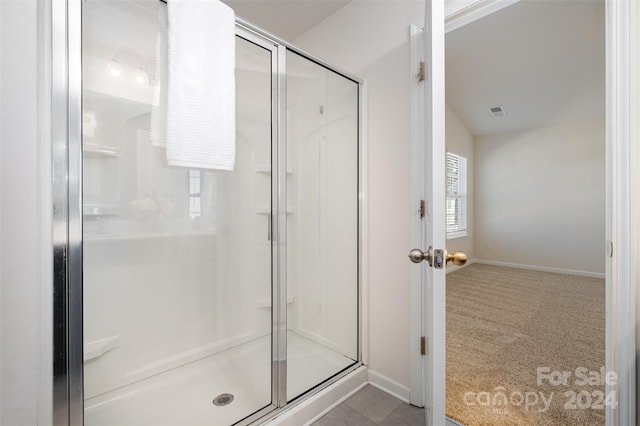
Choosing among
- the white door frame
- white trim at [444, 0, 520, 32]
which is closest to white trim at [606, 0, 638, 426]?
the white door frame

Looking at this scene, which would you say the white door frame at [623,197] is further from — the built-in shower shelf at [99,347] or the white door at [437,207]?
the built-in shower shelf at [99,347]

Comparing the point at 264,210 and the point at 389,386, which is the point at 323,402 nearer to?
the point at 389,386

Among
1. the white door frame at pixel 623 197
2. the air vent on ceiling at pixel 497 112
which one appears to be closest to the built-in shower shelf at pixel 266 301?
the white door frame at pixel 623 197

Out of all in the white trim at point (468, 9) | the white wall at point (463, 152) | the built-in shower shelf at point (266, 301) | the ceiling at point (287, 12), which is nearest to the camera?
the white trim at point (468, 9)

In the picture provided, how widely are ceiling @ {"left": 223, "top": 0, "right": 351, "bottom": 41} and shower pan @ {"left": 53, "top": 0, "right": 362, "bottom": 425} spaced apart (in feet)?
1.88

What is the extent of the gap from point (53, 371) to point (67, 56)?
965 millimetres

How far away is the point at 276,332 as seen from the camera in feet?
4.90

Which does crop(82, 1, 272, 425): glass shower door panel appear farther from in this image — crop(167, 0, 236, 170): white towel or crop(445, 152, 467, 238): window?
crop(445, 152, 467, 238): window

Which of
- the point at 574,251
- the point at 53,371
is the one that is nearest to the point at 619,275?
the point at 53,371

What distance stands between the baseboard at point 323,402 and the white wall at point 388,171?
0.13 metres

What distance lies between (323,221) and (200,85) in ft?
3.82

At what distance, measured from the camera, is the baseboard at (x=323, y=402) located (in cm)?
137

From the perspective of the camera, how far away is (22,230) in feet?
2.52

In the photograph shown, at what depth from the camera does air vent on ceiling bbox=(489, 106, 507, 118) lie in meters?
4.24
